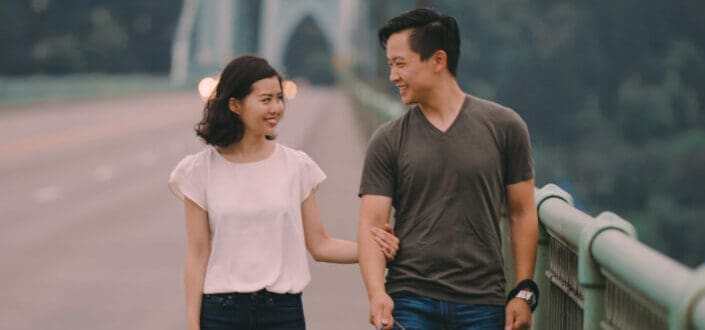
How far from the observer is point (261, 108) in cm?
392

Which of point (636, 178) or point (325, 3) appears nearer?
point (636, 178)

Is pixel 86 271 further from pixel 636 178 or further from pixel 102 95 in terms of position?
pixel 636 178

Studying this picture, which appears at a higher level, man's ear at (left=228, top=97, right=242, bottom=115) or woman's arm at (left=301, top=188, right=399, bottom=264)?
man's ear at (left=228, top=97, right=242, bottom=115)

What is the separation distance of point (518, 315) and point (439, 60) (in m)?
0.78

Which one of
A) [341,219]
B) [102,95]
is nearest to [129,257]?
[341,219]

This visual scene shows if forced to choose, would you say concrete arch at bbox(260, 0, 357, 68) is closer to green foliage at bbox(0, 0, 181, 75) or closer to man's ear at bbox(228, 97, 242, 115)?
green foliage at bbox(0, 0, 181, 75)

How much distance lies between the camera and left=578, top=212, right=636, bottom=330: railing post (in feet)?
11.2

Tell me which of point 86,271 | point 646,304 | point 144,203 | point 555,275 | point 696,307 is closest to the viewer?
point 696,307

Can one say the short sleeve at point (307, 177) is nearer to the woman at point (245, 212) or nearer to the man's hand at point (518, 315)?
the woman at point (245, 212)

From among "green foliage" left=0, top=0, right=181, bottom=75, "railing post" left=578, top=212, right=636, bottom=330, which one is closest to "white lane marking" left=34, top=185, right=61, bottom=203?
"railing post" left=578, top=212, right=636, bottom=330

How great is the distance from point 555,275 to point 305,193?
110cm

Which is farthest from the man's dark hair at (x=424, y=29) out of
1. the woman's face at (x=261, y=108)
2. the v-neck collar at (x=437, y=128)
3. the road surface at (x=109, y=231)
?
the road surface at (x=109, y=231)

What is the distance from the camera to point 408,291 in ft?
12.5

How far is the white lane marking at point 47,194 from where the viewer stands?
19.2 metres
